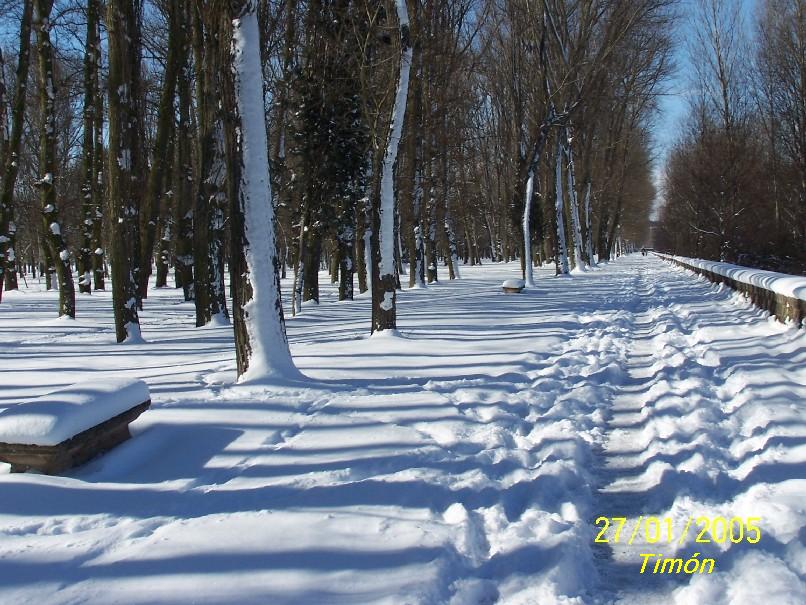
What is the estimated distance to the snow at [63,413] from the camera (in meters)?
3.90

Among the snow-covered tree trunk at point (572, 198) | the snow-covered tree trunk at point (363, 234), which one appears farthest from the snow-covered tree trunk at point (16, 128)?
the snow-covered tree trunk at point (572, 198)

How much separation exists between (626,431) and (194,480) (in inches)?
139

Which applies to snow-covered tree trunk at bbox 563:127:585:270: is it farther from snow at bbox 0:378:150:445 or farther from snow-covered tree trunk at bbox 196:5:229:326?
snow at bbox 0:378:150:445

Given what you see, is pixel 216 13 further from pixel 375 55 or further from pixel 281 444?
pixel 375 55

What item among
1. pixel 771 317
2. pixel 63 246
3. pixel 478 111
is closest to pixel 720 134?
pixel 478 111

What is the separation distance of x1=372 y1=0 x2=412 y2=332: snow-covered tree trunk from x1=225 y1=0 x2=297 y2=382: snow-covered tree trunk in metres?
3.29

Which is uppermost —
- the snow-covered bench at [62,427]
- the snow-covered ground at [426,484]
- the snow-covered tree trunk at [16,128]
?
Result: the snow-covered tree trunk at [16,128]

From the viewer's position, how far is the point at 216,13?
6.60m

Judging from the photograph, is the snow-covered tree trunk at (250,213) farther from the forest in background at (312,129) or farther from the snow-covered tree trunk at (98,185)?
the snow-covered tree trunk at (98,185)

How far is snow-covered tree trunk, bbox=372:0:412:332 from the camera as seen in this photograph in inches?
371

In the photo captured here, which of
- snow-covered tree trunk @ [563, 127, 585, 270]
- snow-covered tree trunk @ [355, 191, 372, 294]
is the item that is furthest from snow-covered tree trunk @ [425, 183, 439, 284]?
snow-covered tree trunk @ [563, 127, 585, 270]

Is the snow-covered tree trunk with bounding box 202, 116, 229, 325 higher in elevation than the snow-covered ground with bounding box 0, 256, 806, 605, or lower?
higher
